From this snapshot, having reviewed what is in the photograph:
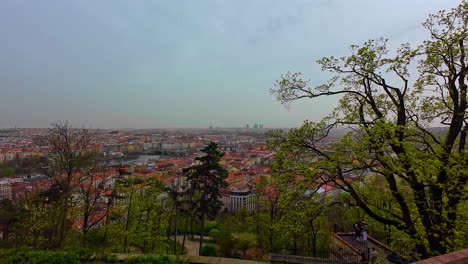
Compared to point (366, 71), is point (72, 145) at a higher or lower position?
lower

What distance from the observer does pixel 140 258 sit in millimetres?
5422

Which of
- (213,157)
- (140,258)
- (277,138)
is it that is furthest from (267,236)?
(140,258)

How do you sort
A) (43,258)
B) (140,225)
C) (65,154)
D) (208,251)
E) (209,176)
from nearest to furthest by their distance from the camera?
(43,258)
(65,154)
(140,225)
(208,251)
(209,176)

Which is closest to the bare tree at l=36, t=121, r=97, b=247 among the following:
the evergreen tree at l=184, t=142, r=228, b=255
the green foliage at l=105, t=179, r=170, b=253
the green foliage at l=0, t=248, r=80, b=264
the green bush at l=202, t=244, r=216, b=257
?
the green foliage at l=105, t=179, r=170, b=253

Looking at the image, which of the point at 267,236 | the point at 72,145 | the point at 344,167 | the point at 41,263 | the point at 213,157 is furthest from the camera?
the point at 213,157

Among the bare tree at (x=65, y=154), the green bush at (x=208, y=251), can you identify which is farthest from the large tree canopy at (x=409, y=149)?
the green bush at (x=208, y=251)

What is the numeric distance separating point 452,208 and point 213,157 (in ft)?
46.6

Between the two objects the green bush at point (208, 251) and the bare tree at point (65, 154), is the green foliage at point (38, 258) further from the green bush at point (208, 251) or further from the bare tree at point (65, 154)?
the green bush at point (208, 251)

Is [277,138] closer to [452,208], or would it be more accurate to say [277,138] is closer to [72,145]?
[452,208]

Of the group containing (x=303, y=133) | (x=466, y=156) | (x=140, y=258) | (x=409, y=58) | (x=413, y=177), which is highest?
(x=409, y=58)

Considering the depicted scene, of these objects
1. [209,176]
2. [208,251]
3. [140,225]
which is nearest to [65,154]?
[140,225]

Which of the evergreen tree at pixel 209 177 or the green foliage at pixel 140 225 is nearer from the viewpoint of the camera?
the green foliage at pixel 140 225

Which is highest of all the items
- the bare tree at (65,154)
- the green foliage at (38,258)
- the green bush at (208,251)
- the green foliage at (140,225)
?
the bare tree at (65,154)

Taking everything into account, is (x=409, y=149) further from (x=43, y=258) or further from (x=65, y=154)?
(x=65, y=154)
